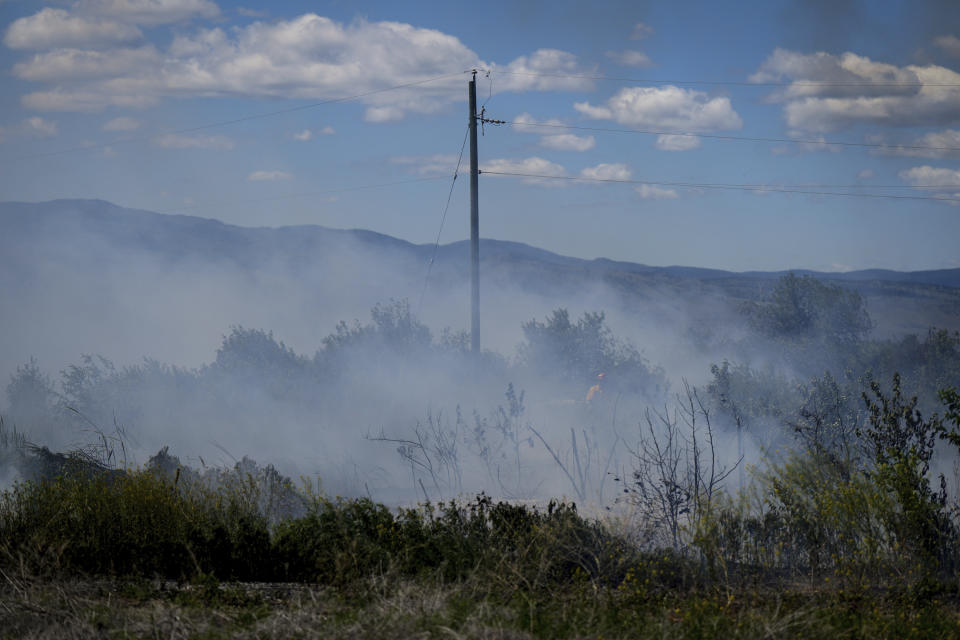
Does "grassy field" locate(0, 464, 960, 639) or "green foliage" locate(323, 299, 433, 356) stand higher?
"green foliage" locate(323, 299, 433, 356)

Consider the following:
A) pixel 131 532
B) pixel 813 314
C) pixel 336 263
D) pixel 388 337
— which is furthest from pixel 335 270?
pixel 131 532

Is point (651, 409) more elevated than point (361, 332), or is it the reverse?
point (361, 332)

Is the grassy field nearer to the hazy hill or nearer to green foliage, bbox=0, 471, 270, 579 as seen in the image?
green foliage, bbox=0, 471, 270, 579

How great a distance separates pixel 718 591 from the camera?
793 cm

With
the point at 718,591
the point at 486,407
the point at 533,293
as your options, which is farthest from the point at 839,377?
the point at 533,293

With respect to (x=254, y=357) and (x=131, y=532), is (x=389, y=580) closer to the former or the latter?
(x=131, y=532)

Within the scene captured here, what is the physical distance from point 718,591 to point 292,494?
7.32m

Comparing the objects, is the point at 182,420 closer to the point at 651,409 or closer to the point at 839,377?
the point at 651,409

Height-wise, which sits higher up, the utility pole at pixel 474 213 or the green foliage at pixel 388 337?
the utility pole at pixel 474 213

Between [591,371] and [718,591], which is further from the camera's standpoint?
[591,371]

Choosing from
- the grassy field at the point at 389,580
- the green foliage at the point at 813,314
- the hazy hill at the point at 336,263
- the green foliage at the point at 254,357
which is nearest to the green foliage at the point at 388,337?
the green foliage at the point at 254,357

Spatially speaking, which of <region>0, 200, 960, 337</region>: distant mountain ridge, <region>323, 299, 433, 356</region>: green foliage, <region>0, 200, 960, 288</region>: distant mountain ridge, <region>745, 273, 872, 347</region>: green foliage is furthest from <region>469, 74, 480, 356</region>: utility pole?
<region>0, 200, 960, 288</region>: distant mountain ridge

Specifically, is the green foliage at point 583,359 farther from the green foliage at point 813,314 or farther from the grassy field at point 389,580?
the grassy field at point 389,580

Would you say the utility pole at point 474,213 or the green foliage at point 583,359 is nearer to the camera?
the utility pole at point 474,213
